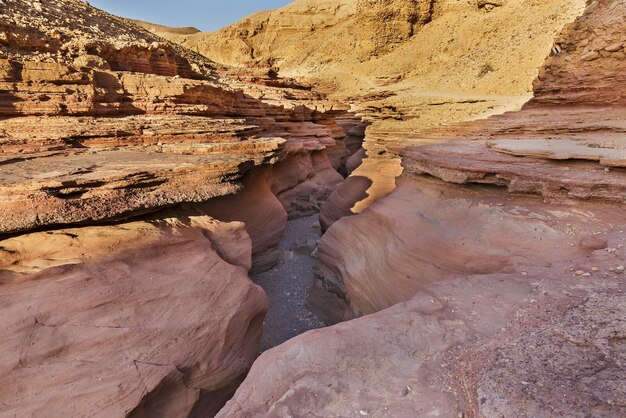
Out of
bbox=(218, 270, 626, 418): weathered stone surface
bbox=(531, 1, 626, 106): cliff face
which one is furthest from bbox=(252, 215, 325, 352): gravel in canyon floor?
bbox=(531, 1, 626, 106): cliff face

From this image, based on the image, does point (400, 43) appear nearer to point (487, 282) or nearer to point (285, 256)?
point (285, 256)

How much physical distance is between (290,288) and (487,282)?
14.2ft

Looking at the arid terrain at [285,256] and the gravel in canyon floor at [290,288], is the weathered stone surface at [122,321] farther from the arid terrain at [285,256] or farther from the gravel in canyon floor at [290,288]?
the gravel in canyon floor at [290,288]

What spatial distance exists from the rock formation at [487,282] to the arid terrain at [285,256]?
20mm

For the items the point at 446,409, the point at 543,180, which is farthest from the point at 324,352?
the point at 543,180

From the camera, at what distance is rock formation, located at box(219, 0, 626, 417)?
2035 millimetres

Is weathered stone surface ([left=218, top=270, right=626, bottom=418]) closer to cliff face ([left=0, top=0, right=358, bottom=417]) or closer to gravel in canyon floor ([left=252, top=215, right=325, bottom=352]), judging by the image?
cliff face ([left=0, top=0, right=358, bottom=417])

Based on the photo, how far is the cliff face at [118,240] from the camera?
3139mm

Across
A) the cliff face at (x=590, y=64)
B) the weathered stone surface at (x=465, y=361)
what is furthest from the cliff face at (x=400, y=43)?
the weathered stone surface at (x=465, y=361)

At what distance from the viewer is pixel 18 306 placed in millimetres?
3174

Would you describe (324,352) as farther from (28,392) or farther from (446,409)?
(28,392)

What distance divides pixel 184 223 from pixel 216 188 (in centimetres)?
68

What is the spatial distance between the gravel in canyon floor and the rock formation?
511 mm

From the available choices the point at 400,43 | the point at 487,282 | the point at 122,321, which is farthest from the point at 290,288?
the point at 400,43
